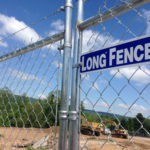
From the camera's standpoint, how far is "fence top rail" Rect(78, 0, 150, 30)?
2.27ft

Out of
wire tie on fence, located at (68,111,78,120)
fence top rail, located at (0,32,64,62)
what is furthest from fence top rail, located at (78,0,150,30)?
wire tie on fence, located at (68,111,78,120)

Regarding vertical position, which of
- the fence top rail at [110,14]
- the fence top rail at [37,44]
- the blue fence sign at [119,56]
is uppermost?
the fence top rail at [37,44]

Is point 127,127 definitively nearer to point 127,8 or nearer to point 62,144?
point 62,144

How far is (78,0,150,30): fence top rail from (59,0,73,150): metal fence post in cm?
9

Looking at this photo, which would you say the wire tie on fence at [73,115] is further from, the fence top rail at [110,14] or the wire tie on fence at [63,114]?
the fence top rail at [110,14]

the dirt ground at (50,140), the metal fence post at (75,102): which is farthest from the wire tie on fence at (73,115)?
the dirt ground at (50,140)

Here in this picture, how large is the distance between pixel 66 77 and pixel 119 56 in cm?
29

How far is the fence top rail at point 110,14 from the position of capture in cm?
69

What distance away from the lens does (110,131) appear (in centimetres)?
76

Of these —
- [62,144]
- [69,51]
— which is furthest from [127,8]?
[62,144]

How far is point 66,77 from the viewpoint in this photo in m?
0.88

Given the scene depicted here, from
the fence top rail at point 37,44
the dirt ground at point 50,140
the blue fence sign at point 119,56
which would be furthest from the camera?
the fence top rail at point 37,44

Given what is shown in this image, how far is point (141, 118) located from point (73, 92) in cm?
30

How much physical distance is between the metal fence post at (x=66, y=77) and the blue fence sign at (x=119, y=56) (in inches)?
3.9
